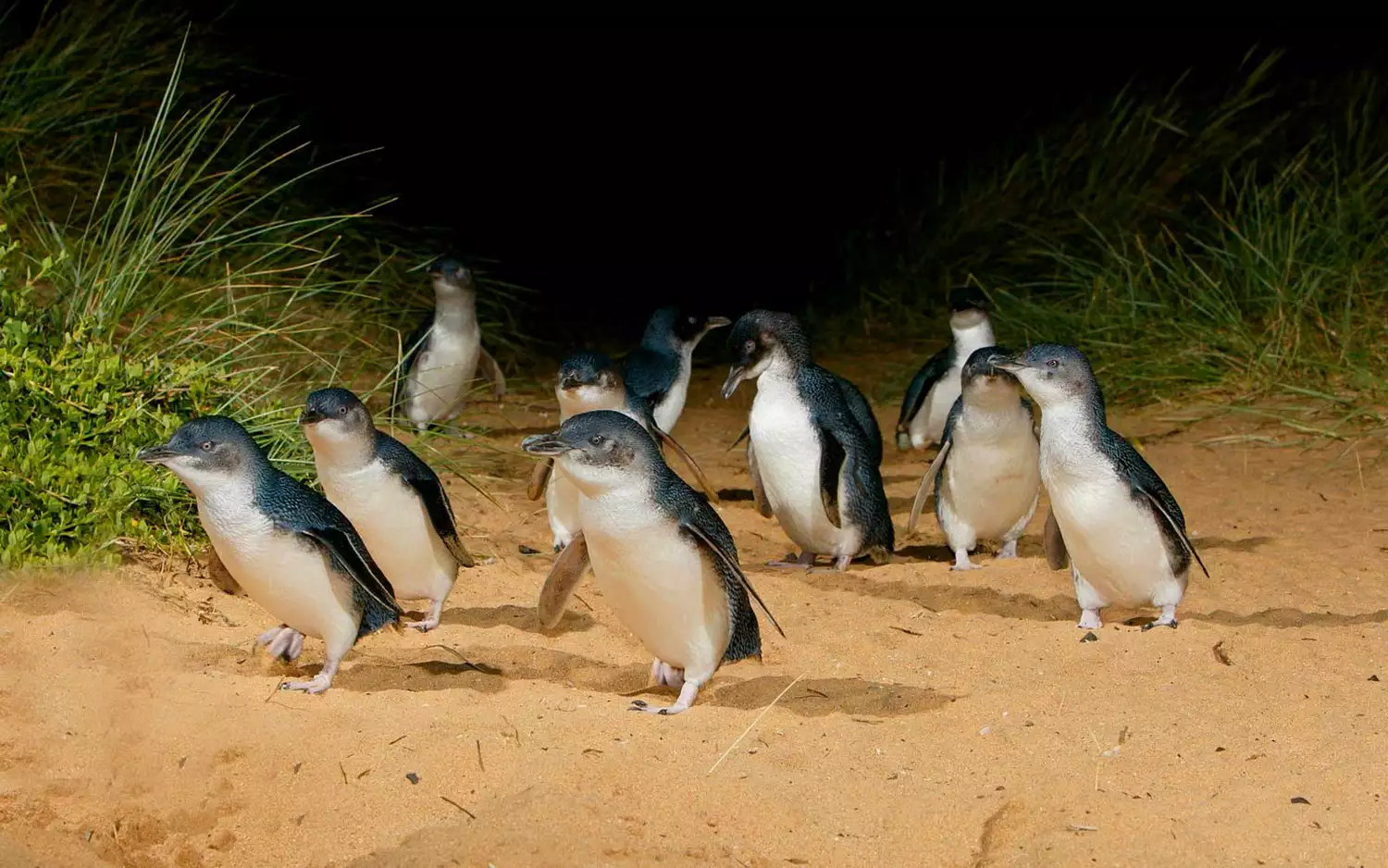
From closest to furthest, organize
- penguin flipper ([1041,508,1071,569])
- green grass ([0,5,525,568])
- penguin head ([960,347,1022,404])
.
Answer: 1. green grass ([0,5,525,568])
2. penguin flipper ([1041,508,1071,569])
3. penguin head ([960,347,1022,404])

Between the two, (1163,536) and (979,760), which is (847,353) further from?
(979,760)

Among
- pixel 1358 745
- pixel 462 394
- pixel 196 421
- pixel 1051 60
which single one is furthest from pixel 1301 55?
pixel 196 421

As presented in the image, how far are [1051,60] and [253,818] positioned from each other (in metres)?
10.0

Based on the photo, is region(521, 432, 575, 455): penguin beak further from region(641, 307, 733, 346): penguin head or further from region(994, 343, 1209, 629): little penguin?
region(641, 307, 733, 346): penguin head

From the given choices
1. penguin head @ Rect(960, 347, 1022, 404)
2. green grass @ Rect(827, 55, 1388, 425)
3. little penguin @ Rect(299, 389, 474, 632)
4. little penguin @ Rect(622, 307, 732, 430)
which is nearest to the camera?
little penguin @ Rect(299, 389, 474, 632)

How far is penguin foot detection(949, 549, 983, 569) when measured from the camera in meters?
5.27

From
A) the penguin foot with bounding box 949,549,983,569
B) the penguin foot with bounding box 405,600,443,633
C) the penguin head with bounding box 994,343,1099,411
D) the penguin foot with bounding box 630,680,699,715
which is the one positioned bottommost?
the penguin foot with bounding box 949,549,983,569

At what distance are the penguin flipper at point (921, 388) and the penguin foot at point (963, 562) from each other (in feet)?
6.32

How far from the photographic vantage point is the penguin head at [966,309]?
7.17m

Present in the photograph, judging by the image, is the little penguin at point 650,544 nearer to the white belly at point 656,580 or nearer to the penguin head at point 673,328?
the white belly at point 656,580

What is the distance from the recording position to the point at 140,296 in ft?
17.8

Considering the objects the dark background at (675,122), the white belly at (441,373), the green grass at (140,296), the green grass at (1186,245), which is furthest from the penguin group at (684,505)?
the dark background at (675,122)

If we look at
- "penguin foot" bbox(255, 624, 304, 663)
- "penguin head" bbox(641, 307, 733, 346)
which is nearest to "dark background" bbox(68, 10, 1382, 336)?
"penguin head" bbox(641, 307, 733, 346)

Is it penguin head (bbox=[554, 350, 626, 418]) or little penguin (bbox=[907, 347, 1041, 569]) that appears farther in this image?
penguin head (bbox=[554, 350, 626, 418])
